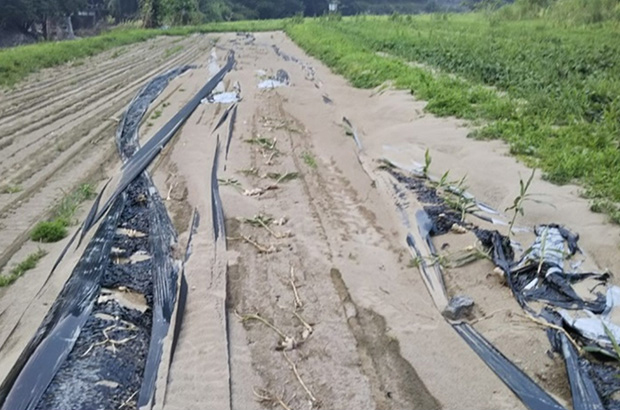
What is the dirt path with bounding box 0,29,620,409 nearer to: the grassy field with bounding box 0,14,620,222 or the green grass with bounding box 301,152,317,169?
the green grass with bounding box 301,152,317,169

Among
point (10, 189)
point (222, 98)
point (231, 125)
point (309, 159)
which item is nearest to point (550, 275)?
point (309, 159)

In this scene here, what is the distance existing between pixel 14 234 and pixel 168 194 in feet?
5.09

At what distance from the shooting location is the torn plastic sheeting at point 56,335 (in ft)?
10.4

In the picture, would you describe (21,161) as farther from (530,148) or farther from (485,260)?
(530,148)

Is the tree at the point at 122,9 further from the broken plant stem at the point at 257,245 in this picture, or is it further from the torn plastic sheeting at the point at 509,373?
the torn plastic sheeting at the point at 509,373

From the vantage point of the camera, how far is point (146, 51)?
20.5 metres

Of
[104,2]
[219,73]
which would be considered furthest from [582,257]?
[104,2]

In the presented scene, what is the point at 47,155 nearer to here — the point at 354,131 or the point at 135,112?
the point at 135,112

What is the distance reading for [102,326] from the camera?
12.5ft

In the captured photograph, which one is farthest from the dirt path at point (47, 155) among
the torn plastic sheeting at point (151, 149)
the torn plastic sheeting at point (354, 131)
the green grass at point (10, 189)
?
the torn plastic sheeting at point (354, 131)

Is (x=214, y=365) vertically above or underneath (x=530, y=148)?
underneath

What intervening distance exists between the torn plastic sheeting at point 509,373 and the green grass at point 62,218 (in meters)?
3.54

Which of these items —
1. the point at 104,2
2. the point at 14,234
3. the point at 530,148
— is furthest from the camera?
the point at 104,2

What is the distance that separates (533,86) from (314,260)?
6.28m
